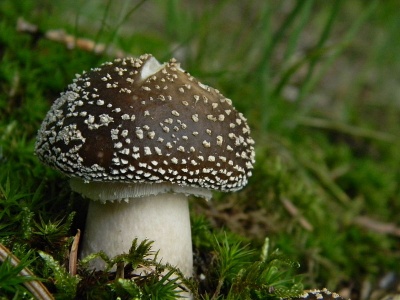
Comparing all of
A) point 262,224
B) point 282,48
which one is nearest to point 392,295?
point 262,224

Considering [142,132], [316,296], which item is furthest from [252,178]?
[142,132]

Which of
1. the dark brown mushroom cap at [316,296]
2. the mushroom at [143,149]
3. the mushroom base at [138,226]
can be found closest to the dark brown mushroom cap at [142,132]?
the mushroom at [143,149]

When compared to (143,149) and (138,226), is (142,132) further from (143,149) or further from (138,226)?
(138,226)

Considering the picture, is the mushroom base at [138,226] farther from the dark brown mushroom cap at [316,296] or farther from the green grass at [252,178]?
the dark brown mushroom cap at [316,296]

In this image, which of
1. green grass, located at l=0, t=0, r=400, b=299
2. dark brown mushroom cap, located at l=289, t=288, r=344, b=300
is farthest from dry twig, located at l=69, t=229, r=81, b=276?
dark brown mushroom cap, located at l=289, t=288, r=344, b=300

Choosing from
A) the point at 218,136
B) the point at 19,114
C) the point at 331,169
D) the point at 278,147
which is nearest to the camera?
the point at 218,136

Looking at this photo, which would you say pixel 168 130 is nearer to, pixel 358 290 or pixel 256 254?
pixel 256 254
